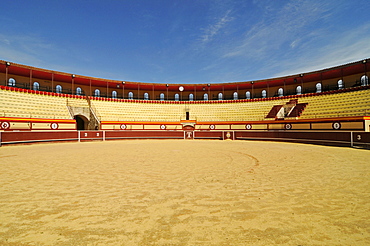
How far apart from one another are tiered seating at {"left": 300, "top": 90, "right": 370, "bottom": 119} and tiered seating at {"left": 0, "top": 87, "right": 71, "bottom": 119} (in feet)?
93.0

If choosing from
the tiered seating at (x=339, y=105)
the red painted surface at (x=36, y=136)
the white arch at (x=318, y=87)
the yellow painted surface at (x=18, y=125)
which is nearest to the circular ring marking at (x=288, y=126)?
the tiered seating at (x=339, y=105)

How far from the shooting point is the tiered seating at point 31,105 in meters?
20.5

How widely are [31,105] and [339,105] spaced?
33598mm

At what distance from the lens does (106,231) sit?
2.74 metres

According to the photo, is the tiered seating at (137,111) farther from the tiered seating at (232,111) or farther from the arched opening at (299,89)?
the arched opening at (299,89)

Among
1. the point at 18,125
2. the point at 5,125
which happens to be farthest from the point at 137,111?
the point at 5,125

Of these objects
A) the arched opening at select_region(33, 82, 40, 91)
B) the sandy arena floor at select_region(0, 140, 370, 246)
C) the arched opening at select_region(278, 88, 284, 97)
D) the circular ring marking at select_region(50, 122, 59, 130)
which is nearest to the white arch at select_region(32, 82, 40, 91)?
the arched opening at select_region(33, 82, 40, 91)

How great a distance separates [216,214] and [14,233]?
9.19 ft

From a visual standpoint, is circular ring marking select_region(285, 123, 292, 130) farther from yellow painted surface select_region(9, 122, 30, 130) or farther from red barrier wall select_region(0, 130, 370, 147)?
yellow painted surface select_region(9, 122, 30, 130)

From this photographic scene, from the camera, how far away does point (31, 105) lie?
74.4 feet

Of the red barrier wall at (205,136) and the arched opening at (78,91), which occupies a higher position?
the arched opening at (78,91)

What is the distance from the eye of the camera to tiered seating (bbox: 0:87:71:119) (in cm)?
2045

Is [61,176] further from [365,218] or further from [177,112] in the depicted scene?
[177,112]

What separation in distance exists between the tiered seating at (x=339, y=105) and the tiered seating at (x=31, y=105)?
93.0 ft
